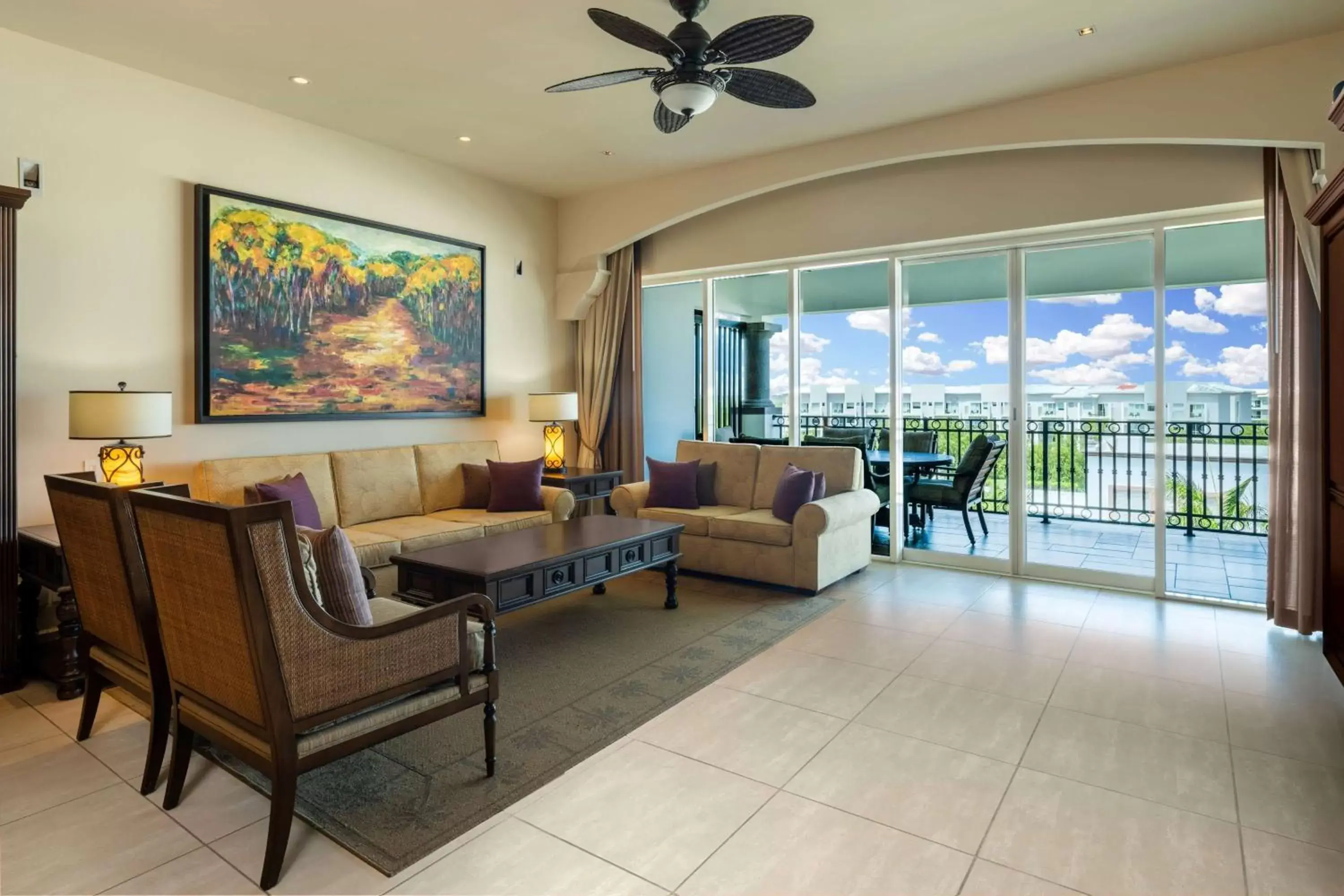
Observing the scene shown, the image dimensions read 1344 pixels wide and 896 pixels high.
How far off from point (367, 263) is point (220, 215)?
95cm

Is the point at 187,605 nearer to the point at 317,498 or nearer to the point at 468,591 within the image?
the point at 468,591

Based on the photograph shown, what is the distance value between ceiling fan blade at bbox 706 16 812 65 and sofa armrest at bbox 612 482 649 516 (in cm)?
314

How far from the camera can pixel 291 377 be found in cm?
471

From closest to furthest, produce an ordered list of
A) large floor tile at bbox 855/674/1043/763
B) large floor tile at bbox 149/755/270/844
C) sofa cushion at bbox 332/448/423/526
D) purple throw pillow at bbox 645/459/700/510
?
large floor tile at bbox 149/755/270/844, large floor tile at bbox 855/674/1043/763, sofa cushion at bbox 332/448/423/526, purple throw pillow at bbox 645/459/700/510

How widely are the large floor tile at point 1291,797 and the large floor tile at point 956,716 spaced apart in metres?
0.63

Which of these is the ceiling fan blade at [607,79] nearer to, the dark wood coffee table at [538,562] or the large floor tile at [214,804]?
the dark wood coffee table at [538,562]

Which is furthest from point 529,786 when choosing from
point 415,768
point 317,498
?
point 317,498

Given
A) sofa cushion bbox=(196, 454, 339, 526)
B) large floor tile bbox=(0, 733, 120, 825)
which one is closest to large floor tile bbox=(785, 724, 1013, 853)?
large floor tile bbox=(0, 733, 120, 825)

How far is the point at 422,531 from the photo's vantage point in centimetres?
448

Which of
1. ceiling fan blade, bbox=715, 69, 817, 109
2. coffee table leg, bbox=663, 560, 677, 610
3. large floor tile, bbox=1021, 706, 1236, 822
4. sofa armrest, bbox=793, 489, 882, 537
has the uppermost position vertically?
ceiling fan blade, bbox=715, 69, 817, 109

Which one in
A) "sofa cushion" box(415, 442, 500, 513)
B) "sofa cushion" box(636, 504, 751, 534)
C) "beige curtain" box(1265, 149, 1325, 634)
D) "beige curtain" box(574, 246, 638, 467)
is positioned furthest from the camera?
"beige curtain" box(574, 246, 638, 467)

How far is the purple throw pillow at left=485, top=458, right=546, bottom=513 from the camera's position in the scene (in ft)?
16.9

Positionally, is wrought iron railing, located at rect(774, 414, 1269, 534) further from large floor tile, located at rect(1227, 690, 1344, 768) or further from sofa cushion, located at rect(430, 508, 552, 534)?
sofa cushion, located at rect(430, 508, 552, 534)

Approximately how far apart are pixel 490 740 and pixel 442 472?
3181 millimetres
